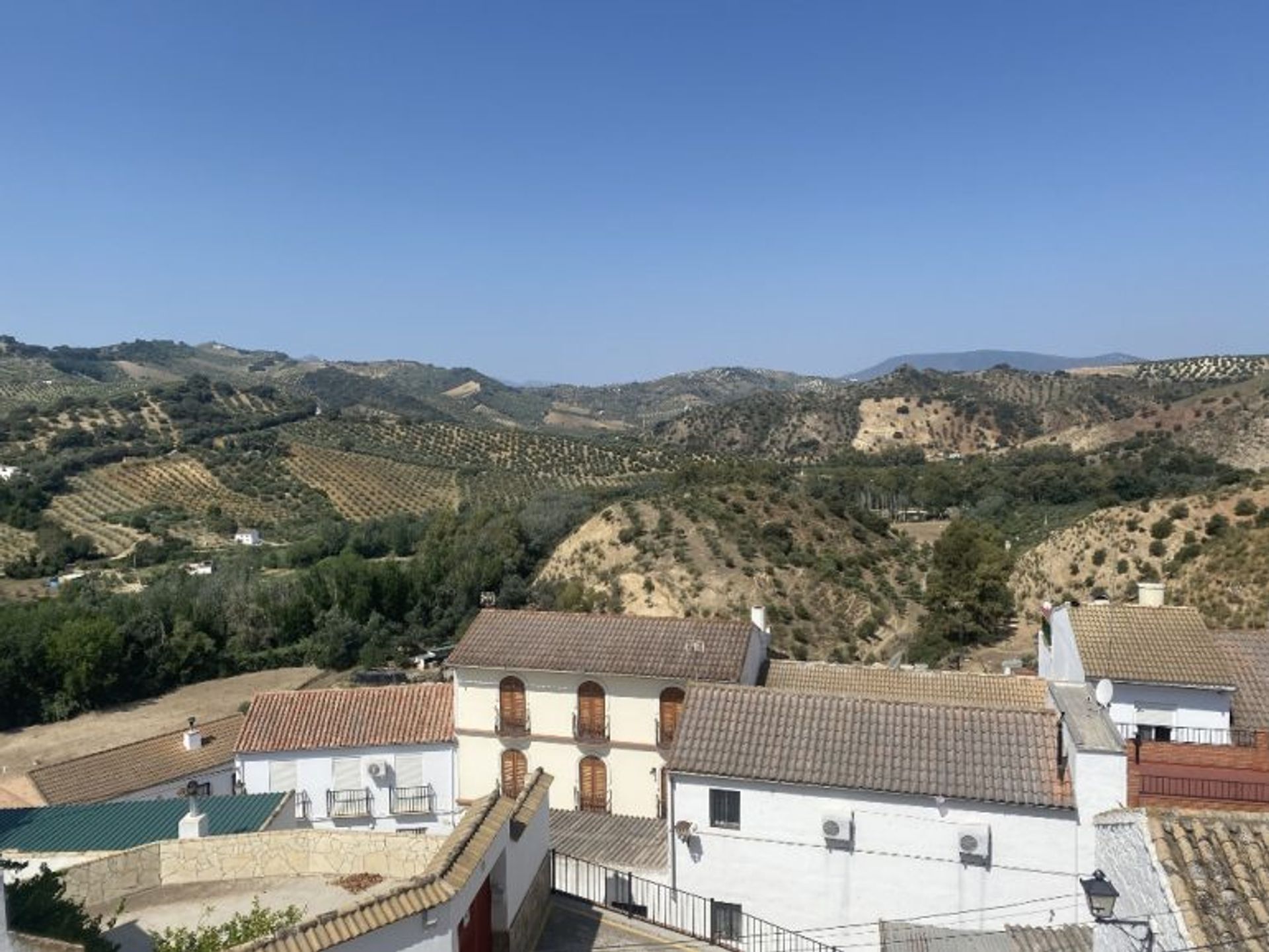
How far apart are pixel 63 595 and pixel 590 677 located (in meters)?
40.9

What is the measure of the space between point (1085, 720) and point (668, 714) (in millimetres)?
9521

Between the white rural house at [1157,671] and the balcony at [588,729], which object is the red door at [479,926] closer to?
the balcony at [588,729]

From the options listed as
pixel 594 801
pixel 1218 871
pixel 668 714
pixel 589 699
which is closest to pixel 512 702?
pixel 589 699

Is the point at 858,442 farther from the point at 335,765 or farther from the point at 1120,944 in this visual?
the point at 1120,944

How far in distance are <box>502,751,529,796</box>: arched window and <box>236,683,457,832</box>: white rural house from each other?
1.41 metres

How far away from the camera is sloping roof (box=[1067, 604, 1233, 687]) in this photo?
701 inches

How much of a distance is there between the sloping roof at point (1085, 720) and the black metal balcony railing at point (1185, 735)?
162 cm

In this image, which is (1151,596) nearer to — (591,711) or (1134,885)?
(591,711)

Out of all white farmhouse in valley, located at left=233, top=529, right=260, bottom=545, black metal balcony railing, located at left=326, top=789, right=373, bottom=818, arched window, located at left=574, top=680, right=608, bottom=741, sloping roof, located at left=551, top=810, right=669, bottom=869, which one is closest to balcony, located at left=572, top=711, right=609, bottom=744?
arched window, located at left=574, top=680, right=608, bottom=741

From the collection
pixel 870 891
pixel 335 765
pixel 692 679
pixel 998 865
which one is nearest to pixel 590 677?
pixel 692 679

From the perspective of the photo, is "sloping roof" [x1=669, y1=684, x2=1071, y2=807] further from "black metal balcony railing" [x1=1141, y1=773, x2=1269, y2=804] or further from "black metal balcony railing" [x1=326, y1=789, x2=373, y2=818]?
"black metal balcony railing" [x1=326, y1=789, x2=373, y2=818]

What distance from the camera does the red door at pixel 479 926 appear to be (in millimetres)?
8391

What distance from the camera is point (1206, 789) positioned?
1280 cm

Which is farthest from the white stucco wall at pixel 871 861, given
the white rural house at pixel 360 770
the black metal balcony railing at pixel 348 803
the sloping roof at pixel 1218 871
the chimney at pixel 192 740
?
the chimney at pixel 192 740
